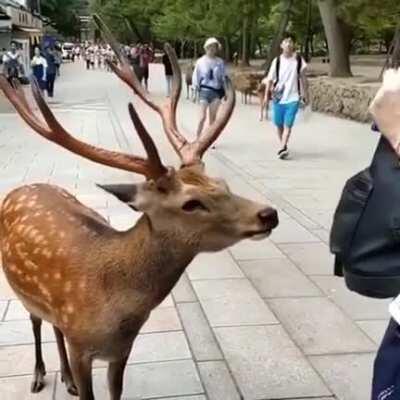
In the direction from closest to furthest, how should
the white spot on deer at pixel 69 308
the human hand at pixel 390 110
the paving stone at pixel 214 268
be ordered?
the human hand at pixel 390 110 < the white spot on deer at pixel 69 308 < the paving stone at pixel 214 268

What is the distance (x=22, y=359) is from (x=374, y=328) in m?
2.08

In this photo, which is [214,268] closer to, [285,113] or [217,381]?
[217,381]

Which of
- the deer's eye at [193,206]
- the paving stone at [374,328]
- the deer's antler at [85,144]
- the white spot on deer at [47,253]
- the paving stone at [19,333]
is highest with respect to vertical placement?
the deer's antler at [85,144]

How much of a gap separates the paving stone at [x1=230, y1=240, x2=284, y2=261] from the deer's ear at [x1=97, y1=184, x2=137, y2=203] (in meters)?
3.26

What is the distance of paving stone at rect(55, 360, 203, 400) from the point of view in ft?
11.7

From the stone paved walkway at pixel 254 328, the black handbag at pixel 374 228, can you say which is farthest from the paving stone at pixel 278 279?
the black handbag at pixel 374 228

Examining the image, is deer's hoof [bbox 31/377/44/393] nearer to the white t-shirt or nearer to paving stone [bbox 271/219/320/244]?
paving stone [bbox 271/219/320/244]

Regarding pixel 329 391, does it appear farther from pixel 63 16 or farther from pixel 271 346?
pixel 63 16

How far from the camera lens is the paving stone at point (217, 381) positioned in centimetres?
355

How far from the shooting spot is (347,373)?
379 centimetres

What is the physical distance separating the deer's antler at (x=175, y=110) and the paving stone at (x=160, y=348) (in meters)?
1.39

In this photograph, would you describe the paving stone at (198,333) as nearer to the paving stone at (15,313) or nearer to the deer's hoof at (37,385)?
the deer's hoof at (37,385)

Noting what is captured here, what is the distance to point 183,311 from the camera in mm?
4656

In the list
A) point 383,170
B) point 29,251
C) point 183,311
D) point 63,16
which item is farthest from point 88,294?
point 63,16
